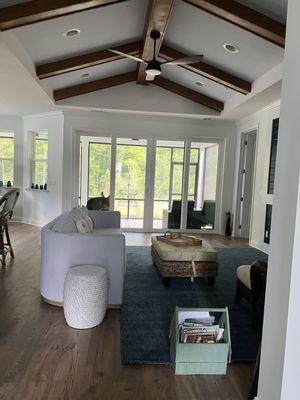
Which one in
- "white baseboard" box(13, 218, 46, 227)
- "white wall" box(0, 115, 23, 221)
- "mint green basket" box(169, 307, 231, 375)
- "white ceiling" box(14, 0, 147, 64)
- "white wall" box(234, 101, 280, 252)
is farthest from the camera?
"white wall" box(0, 115, 23, 221)

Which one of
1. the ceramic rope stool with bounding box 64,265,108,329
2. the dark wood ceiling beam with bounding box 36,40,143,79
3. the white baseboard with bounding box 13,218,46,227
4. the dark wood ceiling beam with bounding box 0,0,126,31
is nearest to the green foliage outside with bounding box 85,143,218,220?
the white baseboard with bounding box 13,218,46,227

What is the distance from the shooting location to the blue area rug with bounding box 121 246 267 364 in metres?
2.32

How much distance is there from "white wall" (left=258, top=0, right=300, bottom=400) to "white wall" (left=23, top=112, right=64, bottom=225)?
240 inches

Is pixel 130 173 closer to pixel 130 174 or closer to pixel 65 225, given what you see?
pixel 130 174

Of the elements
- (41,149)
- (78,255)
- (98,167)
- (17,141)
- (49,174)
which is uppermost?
(17,141)

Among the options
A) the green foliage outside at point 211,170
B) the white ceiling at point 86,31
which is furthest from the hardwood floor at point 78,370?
the green foliage outside at point 211,170

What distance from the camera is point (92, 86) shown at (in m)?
6.11

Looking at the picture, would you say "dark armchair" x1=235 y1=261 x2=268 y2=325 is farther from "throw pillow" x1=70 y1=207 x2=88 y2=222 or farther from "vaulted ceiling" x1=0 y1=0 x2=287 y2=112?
"vaulted ceiling" x1=0 y1=0 x2=287 y2=112

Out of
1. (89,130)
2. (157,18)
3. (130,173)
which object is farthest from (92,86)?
(157,18)

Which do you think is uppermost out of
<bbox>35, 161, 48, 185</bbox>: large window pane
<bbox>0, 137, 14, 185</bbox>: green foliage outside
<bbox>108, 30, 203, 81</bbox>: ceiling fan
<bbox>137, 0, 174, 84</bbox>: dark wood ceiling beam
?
<bbox>137, 0, 174, 84</bbox>: dark wood ceiling beam

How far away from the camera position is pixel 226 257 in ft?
16.8

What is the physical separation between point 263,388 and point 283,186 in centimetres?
103

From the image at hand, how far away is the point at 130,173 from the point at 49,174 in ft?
6.31

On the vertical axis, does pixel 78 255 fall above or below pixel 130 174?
below
